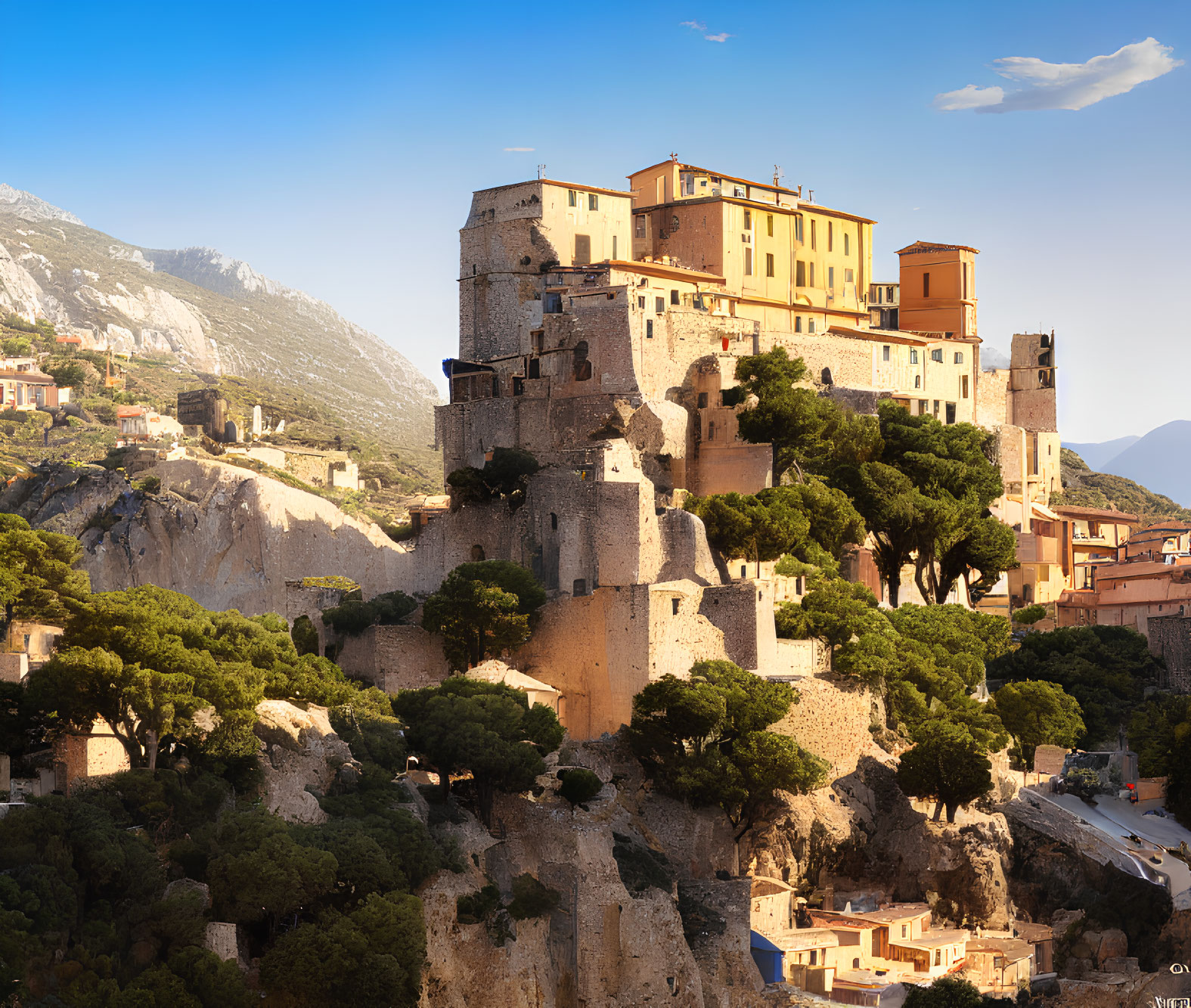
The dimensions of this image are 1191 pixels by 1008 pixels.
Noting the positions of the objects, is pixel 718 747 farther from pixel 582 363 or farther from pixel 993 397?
pixel 993 397

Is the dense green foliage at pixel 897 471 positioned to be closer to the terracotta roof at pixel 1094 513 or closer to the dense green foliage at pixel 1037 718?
the dense green foliage at pixel 1037 718

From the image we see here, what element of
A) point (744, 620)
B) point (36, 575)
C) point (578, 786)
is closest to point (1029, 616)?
point (744, 620)

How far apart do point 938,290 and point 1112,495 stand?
1201 inches

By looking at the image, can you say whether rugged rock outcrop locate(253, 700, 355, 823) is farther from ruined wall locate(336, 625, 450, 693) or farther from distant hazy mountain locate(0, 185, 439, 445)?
distant hazy mountain locate(0, 185, 439, 445)

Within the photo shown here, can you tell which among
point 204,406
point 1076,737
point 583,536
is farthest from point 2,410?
point 1076,737

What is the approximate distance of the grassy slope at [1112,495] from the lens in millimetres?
86562

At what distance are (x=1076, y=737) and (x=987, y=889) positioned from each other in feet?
29.3

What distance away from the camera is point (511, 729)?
37531 mm

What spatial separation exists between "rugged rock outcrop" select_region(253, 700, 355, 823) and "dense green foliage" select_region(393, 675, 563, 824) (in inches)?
79.5

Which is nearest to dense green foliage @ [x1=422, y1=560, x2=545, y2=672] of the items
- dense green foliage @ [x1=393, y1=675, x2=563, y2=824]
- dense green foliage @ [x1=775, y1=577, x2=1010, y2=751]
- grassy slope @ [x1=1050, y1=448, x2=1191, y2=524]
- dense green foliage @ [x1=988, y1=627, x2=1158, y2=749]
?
dense green foliage @ [x1=393, y1=675, x2=563, y2=824]

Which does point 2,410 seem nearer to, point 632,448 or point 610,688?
point 632,448

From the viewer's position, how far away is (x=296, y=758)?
112ft

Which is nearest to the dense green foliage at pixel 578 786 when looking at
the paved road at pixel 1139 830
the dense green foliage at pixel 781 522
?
the dense green foliage at pixel 781 522

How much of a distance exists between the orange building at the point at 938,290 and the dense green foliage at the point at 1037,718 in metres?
19.2
